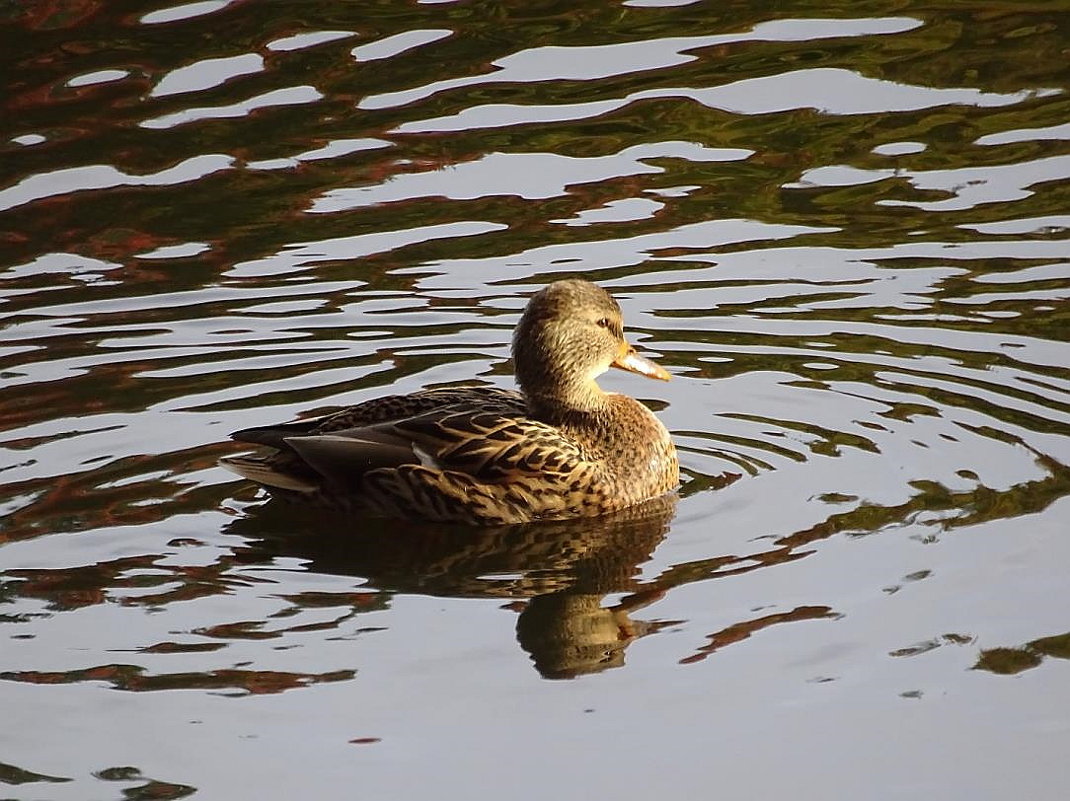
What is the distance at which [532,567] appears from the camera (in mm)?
8227

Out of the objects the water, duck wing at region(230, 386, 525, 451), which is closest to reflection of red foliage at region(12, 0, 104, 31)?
the water

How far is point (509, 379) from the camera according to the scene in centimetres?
1029

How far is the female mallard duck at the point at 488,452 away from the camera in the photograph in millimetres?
8805

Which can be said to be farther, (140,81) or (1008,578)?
(140,81)

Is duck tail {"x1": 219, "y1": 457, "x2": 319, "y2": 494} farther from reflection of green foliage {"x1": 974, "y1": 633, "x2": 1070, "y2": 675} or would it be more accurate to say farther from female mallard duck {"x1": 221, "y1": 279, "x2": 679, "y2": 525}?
reflection of green foliage {"x1": 974, "y1": 633, "x2": 1070, "y2": 675}

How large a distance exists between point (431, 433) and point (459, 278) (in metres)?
2.55

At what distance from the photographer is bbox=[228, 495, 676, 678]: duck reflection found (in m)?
7.46

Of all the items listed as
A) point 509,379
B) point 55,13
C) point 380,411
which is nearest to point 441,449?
point 380,411

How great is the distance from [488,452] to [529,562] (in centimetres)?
71

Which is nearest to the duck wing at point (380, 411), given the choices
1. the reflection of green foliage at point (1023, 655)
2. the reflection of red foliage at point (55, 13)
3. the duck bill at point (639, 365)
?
the duck bill at point (639, 365)

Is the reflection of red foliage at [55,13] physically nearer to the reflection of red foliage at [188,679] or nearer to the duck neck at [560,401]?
the duck neck at [560,401]

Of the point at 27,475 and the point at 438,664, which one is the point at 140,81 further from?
the point at 438,664

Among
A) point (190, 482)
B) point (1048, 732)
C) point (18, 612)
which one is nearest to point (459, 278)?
point (190, 482)

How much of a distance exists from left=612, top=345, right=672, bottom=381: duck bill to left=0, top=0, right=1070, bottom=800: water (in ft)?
1.11
